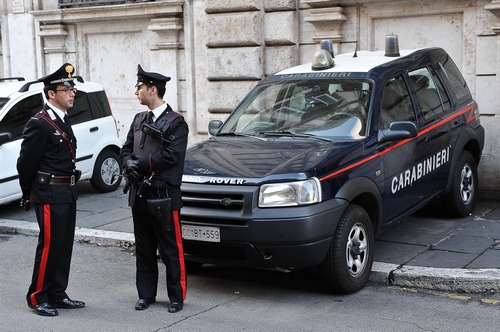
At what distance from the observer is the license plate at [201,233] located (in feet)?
20.1

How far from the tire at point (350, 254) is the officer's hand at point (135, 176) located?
1.52 meters

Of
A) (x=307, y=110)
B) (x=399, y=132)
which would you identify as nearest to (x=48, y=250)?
(x=307, y=110)

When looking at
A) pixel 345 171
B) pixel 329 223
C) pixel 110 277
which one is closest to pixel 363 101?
pixel 345 171

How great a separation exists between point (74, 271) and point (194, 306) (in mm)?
1742

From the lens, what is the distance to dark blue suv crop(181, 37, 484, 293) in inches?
237

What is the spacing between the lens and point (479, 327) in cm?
553

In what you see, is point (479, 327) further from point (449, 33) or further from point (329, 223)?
point (449, 33)

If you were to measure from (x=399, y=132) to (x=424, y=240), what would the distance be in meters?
1.48

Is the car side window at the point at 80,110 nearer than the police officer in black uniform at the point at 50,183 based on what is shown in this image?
No

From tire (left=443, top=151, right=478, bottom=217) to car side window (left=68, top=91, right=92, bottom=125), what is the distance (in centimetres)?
506

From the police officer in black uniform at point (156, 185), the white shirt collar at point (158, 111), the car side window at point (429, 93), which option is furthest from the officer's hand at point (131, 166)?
the car side window at point (429, 93)

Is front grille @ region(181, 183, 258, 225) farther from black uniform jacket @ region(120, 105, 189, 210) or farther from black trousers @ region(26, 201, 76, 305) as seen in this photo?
black trousers @ region(26, 201, 76, 305)

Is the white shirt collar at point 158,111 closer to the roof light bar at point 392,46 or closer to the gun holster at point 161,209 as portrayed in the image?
the gun holster at point 161,209

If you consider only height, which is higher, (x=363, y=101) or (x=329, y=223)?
(x=363, y=101)
